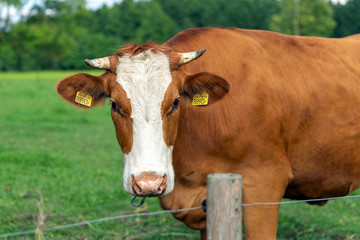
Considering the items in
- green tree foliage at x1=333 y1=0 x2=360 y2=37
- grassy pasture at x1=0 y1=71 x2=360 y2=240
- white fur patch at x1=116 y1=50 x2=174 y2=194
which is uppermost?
green tree foliage at x1=333 y1=0 x2=360 y2=37

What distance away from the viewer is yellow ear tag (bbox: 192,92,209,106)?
3.56m

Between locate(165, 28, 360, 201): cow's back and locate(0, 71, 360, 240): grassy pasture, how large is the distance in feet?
4.71

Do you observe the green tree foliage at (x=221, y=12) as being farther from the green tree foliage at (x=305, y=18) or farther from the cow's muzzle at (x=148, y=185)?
the cow's muzzle at (x=148, y=185)

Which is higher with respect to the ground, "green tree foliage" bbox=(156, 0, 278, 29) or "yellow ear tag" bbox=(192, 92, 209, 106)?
"green tree foliage" bbox=(156, 0, 278, 29)

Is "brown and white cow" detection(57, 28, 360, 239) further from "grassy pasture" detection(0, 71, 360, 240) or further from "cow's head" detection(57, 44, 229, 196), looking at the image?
"grassy pasture" detection(0, 71, 360, 240)

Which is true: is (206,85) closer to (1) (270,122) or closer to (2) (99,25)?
(1) (270,122)

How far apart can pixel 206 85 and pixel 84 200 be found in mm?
3325

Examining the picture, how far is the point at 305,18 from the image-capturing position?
3675 centimetres

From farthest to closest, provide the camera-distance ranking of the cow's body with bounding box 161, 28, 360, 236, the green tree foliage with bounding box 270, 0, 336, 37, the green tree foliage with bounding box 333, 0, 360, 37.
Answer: the green tree foliage with bounding box 270, 0, 336, 37, the green tree foliage with bounding box 333, 0, 360, 37, the cow's body with bounding box 161, 28, 360, 236

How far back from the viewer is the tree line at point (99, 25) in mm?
37875

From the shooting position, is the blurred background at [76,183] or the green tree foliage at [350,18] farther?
the green tree foliage at [350,18]

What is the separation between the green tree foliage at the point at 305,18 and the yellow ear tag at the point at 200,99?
33.8m

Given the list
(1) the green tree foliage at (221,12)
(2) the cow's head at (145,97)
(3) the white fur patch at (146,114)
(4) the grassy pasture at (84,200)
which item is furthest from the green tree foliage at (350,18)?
(1) the green tree foliage at (221,12)

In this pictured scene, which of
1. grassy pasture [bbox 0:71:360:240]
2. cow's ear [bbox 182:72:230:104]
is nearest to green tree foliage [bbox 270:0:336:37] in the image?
grassy pasture [bbox 0:71:360:240]
